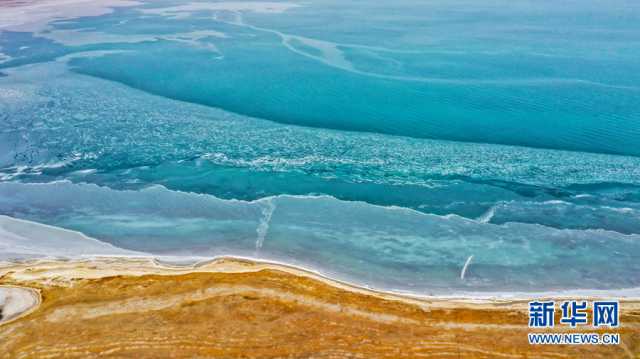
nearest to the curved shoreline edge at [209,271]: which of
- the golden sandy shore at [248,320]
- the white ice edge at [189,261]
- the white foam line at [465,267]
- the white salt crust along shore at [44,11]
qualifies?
the white ice edge at [189,261]

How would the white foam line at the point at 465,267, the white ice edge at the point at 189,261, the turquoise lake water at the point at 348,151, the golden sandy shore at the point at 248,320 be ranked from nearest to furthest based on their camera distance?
the golden sandy shore at the point at 248,320, the white ice edge at the point at 189,261, the white foam line at the point at 465,267, the turquoise lake water at the point at 348,151

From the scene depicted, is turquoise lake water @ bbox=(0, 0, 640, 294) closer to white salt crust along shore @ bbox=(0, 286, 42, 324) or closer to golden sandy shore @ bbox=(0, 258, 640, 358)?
golden sandy shore @ bbox=(0, 258, 640, 358)

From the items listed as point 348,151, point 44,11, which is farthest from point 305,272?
point 44,11

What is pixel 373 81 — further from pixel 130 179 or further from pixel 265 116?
pixel 130 179

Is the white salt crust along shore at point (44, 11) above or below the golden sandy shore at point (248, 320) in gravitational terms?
above

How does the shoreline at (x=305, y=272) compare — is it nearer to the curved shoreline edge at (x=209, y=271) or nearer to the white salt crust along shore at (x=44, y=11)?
the curved shoreline edge at (x=209, y=271)

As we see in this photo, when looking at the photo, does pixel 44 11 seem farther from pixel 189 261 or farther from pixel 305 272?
pixel 305 272

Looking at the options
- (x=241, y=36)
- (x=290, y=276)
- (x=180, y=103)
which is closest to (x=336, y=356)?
(x=290, y=276)
